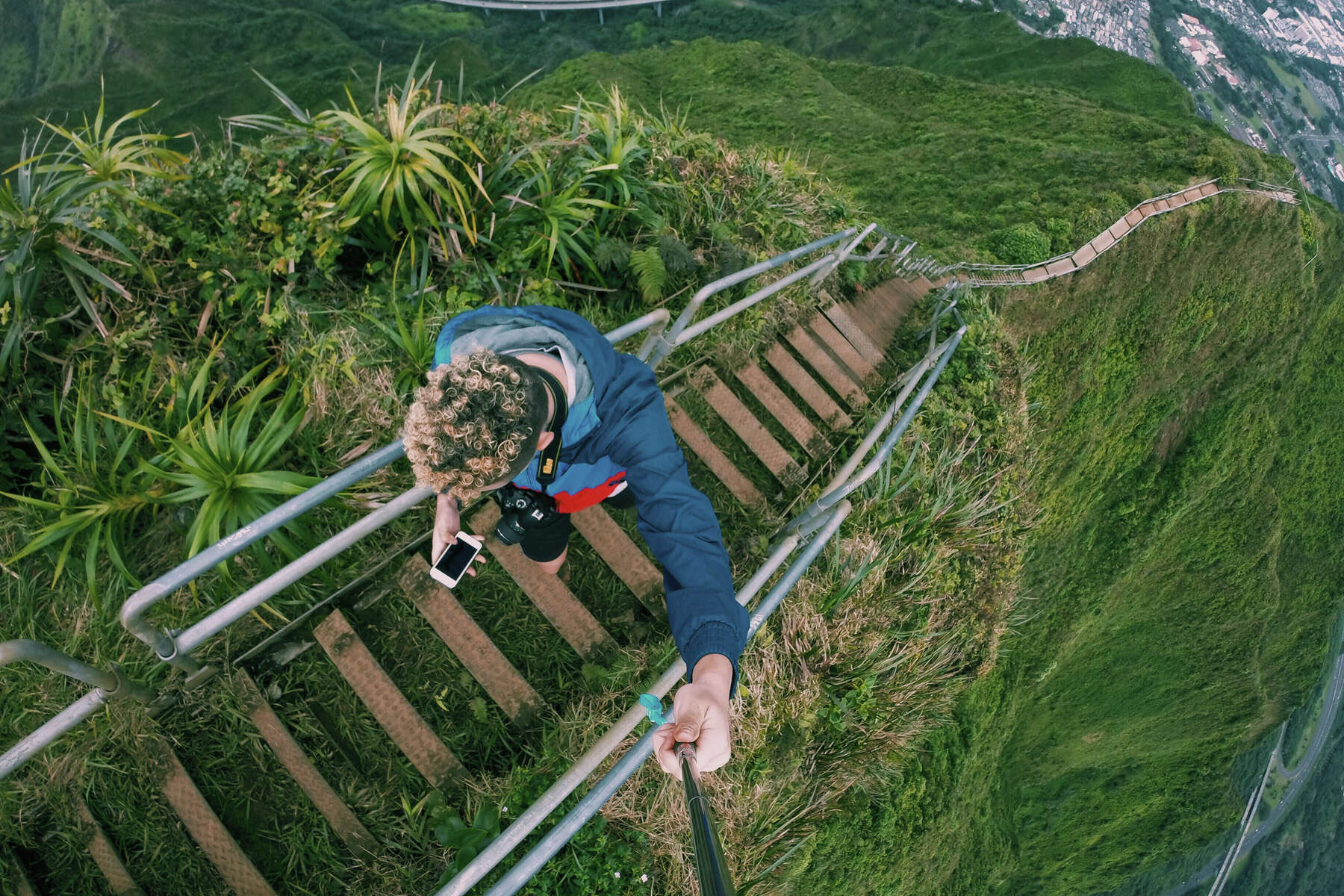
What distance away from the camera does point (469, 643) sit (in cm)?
280

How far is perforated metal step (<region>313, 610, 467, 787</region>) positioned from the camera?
258cm

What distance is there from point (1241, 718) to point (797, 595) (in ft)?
61.4

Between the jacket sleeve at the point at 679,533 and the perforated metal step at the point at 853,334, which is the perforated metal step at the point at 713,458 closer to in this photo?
the jacket sleeve at the point at 679,533

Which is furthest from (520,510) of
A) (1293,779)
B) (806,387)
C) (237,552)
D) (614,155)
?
(1293,779)

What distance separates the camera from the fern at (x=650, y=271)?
12.8ft

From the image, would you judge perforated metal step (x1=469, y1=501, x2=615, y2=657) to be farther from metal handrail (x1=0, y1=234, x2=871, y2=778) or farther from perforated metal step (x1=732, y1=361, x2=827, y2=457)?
perforated metal step (x1=732, y1=361, x2=827, y2=457)

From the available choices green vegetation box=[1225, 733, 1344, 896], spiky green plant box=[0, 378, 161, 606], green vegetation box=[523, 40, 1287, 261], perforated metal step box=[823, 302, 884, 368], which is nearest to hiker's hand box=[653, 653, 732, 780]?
spiky green plant box=[0, 378, 161, 606]

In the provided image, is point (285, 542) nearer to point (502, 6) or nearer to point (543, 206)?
point (543, 206)

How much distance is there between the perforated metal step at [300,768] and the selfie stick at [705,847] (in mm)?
1777

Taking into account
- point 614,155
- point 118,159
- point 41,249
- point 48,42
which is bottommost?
point 614,155

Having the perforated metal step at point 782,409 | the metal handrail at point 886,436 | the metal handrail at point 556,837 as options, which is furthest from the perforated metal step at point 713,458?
the metal handrail at point 556,837

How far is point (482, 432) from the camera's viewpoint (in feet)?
5.27

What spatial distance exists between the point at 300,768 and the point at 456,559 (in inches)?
48.3

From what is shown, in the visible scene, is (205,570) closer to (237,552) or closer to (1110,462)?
(237,552)
